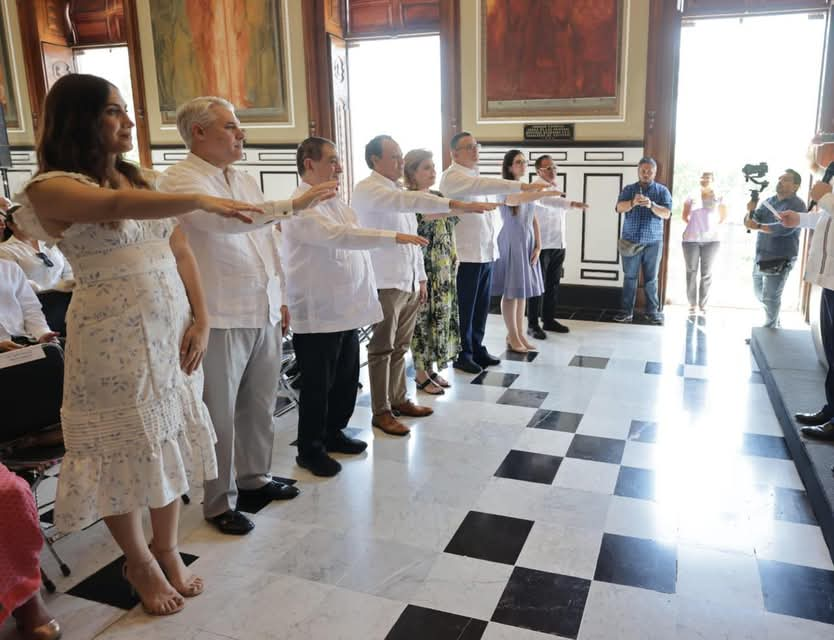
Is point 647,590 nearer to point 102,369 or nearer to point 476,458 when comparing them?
point 476,458

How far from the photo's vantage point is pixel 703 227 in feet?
20.7

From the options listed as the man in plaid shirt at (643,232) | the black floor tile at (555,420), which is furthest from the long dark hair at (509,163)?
the black floor tile at (555,420)

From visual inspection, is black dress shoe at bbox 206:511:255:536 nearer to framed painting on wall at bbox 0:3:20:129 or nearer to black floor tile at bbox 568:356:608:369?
black floor tile at bbox 568:356:608:369

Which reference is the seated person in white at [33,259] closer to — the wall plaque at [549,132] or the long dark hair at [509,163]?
the long dark hair at [509,163]

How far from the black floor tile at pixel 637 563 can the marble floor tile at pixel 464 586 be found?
0.35 metres

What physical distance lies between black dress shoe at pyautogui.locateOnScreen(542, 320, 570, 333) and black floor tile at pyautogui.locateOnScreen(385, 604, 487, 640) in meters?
3.96

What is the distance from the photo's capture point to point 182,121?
→ 2.40 metres

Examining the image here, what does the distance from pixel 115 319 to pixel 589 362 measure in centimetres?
374

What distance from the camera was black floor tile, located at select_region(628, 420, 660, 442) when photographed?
3.65 meters

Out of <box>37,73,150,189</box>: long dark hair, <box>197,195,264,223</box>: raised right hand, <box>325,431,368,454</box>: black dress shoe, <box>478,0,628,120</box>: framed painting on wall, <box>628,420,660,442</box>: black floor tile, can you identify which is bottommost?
<box>628,420,660,442</box>: black floor tile

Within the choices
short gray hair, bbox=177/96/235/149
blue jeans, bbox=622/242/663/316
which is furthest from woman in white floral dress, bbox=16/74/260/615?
→ blue jeans, bbox=622/242/663/316

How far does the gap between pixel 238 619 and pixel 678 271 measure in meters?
6.23

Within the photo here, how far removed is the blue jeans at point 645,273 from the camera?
6355 millimetres

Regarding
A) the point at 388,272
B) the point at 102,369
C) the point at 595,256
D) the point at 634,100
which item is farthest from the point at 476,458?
the point at 634,100
